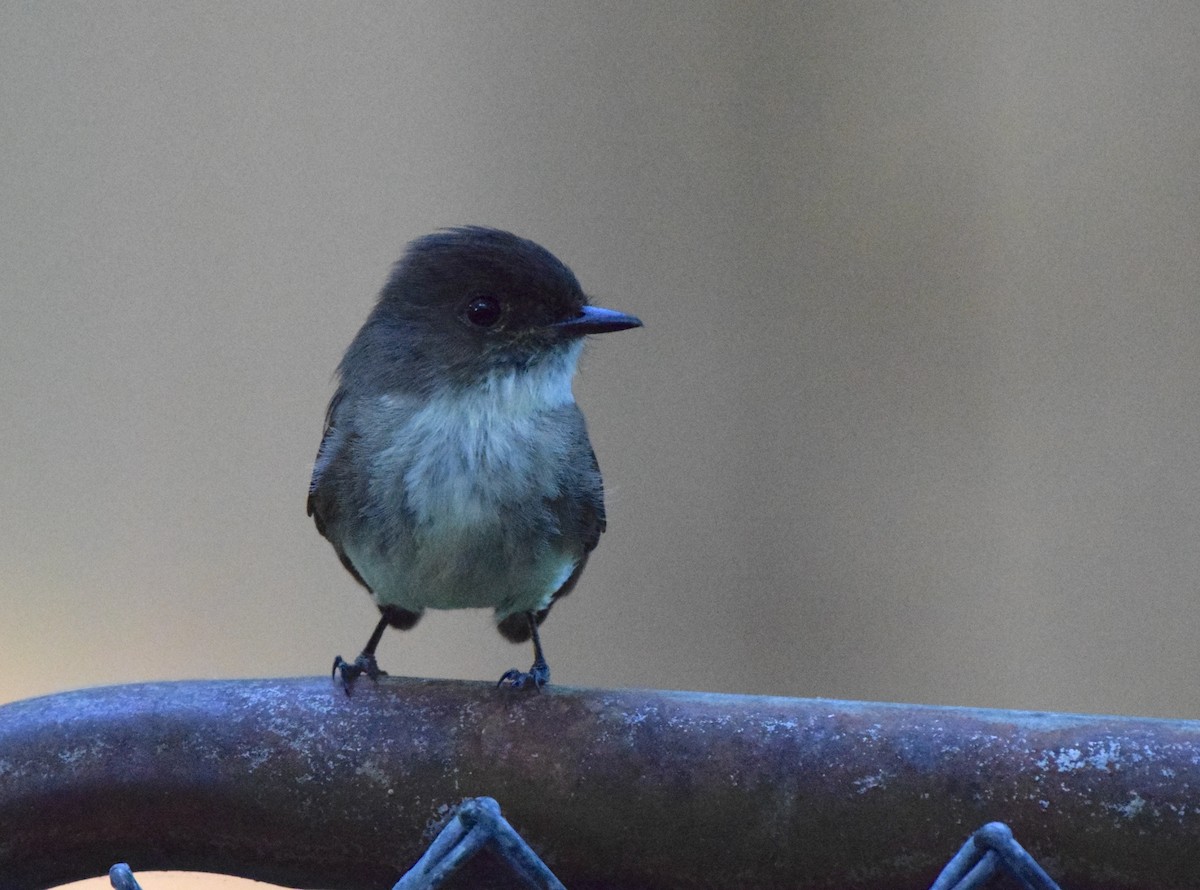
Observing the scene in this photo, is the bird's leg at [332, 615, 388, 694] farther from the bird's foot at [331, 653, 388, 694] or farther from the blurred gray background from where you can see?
the blurred gray background

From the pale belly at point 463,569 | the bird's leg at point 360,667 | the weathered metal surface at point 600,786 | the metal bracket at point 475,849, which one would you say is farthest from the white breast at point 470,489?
the metal bracket at point 475,849

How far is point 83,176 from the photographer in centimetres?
330

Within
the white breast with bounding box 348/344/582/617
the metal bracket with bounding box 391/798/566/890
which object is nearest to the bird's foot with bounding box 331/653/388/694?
the white breast with bounding box 348/344/582/617

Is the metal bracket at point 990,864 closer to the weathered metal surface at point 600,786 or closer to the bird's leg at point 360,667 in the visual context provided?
the weathered metal surface at point 600,786

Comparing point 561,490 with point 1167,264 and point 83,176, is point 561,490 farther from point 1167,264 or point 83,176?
point 1167,264

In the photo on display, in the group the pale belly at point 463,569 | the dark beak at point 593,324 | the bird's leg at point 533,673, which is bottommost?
the bird's leg at point 533,673

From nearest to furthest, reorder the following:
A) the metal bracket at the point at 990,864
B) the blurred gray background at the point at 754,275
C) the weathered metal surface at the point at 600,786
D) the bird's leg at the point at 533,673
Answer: the metal bracket at the point at 990,864
the weathered metal surface at the point at 600,786
the bird's leg at the point at 533,673
the blurred gray background at the point at 754,275

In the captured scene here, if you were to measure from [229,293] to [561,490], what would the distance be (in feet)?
6.34

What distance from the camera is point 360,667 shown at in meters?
1.50

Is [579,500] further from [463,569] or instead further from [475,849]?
[475,849]

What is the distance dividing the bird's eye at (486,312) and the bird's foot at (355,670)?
444 mm

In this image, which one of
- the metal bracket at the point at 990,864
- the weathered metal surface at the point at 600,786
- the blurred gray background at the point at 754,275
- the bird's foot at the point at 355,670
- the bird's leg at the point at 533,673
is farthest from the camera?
the blurred gray background at the point at 754,275

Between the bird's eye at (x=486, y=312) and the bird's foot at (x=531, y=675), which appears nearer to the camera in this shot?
the bird's foot at (x=531, y=675)

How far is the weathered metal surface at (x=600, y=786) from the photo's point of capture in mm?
913
